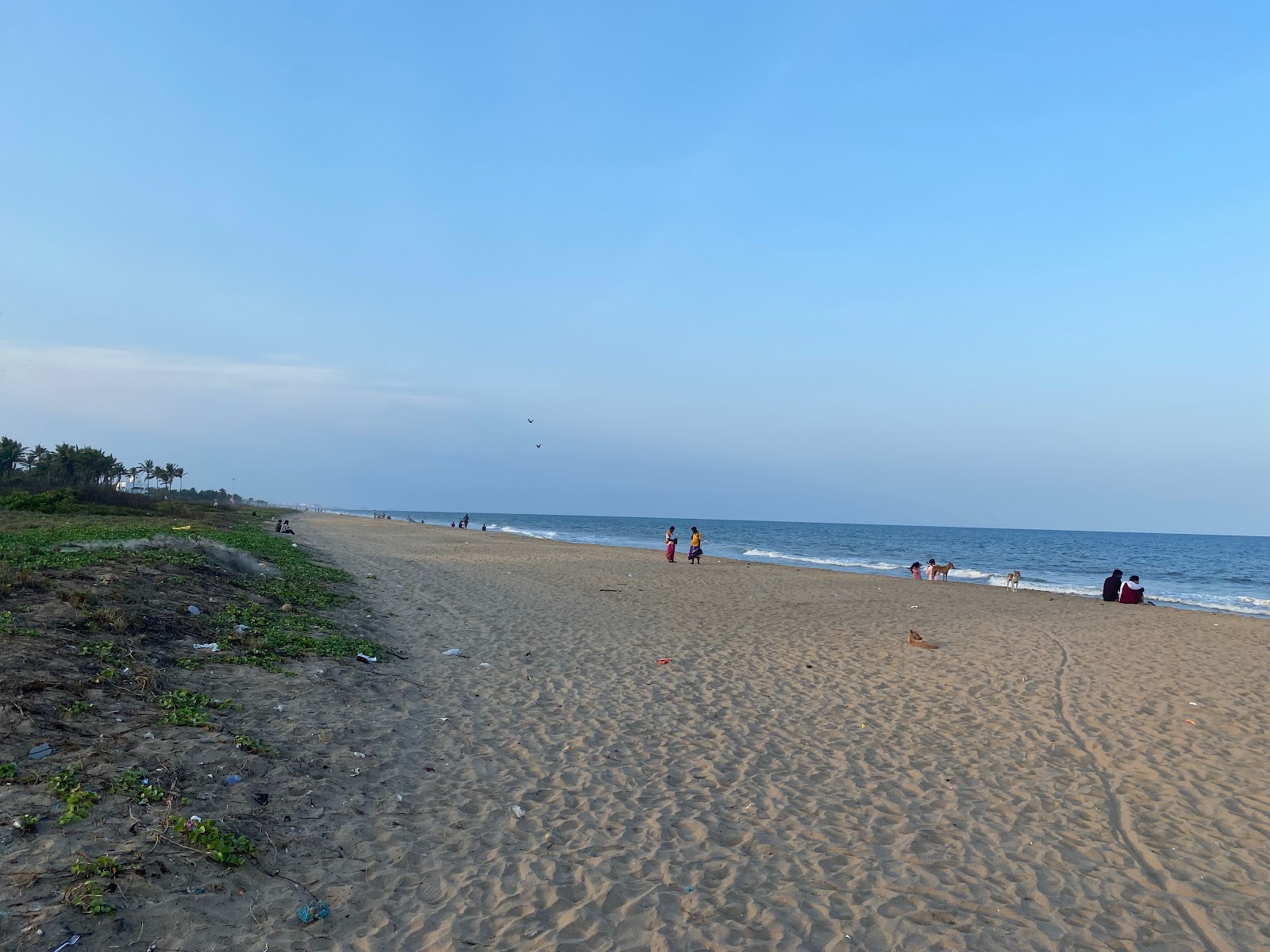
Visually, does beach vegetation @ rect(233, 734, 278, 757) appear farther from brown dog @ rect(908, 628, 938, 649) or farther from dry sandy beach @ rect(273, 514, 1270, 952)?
brown dog @ rect(908, 628, 938, 649)

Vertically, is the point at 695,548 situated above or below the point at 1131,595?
above

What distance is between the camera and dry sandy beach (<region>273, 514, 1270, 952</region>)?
449cm

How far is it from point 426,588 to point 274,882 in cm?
1421

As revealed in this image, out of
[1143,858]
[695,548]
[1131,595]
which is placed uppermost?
[695,548]

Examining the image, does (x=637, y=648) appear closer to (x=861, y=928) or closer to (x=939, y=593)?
(x=861, y=928)

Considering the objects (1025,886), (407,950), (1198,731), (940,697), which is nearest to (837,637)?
(940,697)

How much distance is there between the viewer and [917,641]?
13.6 meters

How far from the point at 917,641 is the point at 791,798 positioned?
27.2ft

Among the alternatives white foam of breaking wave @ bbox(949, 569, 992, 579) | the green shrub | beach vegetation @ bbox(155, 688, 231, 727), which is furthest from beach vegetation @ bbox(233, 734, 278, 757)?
white foam of breaking wave @ bbox(949, 569, 992, 579)

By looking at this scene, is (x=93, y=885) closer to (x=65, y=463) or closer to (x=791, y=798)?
(x=791, y=798)

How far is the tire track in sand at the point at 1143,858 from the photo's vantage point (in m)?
4.60

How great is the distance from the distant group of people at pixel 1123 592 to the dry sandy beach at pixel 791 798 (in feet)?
33.9

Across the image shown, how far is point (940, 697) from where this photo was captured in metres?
9.83

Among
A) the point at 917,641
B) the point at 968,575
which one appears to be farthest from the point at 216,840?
the point at 968,575
